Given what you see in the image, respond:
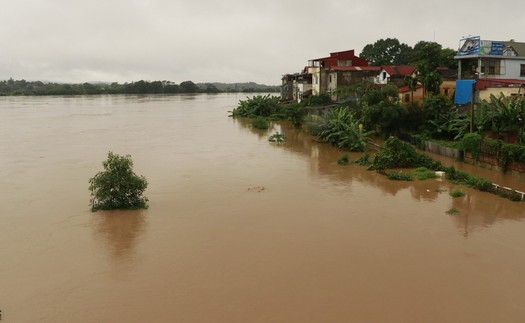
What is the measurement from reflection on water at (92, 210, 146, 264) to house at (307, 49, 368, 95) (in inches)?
1157

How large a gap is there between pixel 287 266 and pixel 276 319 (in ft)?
6.38

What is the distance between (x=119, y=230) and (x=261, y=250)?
12.6 ft

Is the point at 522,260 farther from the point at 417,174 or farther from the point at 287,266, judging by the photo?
the point at 417,174

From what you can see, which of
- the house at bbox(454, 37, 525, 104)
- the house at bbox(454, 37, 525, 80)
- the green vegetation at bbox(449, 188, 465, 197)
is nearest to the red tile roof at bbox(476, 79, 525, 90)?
the house at bbox(454, 37, 525, 104)

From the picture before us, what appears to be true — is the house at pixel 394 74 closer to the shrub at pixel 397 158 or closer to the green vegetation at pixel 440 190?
the shrub at pixel 397 158

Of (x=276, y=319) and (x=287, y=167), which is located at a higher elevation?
(x=287, y=167)

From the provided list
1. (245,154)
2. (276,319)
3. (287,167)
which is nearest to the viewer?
(276,319)

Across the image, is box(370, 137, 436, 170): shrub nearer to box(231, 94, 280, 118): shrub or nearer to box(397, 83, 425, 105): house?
box(397, 83, 425, 105): house

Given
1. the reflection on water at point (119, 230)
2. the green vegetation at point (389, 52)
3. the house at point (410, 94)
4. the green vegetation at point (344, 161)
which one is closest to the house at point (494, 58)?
the house at point (410, 94)

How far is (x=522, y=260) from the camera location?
952 centimetres

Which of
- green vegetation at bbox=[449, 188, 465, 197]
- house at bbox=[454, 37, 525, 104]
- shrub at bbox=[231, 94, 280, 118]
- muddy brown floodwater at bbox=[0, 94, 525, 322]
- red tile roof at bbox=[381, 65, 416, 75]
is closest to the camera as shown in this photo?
muddy brown floodwater at bbox=[0, 94, 525, 322]

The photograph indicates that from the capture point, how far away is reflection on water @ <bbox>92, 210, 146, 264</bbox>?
1012 cm

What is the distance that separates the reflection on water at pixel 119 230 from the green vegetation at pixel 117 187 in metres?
0.32

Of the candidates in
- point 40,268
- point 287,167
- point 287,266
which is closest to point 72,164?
point 287,167
